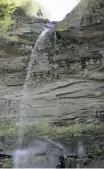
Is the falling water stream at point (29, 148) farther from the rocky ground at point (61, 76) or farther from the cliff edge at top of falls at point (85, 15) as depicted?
the cliff edge at top of falls at point (85, 15)

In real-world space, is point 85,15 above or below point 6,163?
above

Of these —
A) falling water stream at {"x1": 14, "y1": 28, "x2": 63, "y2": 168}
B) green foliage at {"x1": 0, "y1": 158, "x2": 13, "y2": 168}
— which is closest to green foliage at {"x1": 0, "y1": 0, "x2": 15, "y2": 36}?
falling water stream at {"x1": 14, "y1": 28, "x2": 63, "y2": 168}

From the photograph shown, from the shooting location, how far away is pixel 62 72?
674 inches

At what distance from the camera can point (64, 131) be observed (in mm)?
15586

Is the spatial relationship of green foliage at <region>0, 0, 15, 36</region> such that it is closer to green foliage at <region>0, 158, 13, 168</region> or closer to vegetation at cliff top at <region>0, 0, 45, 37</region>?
vegetation at cliff top at <region>0, 0, 45, 37</region>

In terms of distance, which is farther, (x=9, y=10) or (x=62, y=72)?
(x=9, y=10)

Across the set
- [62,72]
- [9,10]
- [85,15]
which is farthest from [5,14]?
[62,72]

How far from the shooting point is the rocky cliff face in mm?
16562

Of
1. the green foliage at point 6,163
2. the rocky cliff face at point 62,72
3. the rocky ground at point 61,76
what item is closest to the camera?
the green foliage at point 6,163

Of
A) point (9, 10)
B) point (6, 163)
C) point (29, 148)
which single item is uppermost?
point (9, 10)

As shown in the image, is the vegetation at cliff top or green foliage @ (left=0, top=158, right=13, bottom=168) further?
the vegetation at cliff top

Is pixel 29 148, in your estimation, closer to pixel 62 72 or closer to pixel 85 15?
pixel 62 72

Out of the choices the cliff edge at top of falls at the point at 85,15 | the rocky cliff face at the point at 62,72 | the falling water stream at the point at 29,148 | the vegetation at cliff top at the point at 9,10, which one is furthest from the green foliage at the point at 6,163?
the vegetation at cliff top at the point at 9,10

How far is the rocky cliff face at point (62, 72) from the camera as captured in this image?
1656 centimetres
